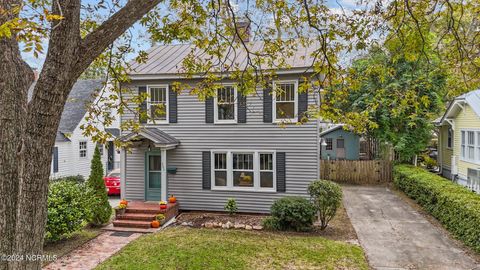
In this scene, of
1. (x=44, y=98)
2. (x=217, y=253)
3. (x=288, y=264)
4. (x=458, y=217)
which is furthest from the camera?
(x=458, y=217)

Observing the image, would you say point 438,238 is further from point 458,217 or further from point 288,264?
point 288,264

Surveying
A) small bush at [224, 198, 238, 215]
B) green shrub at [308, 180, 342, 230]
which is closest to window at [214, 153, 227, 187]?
small bush at [224, 198, 238, 215]

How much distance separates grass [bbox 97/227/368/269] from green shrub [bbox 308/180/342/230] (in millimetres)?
972


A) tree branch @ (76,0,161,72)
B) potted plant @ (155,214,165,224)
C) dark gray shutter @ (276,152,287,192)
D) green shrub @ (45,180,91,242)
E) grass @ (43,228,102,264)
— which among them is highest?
tree branch @ (76,0,161,72)

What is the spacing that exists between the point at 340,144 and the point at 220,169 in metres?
13.7

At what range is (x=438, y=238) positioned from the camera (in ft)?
28.6

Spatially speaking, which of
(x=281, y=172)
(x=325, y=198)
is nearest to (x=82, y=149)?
(x=281, y=172)

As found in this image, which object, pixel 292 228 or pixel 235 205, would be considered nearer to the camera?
pixel 292 228

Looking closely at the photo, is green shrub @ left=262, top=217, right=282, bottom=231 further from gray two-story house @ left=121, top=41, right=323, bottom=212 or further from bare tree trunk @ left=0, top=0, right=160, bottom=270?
bare tree trunk @ left=0, top=0, right=160, bottom=270

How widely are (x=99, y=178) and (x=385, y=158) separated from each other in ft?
49.8

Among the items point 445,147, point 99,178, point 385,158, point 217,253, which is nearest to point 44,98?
point 217,253

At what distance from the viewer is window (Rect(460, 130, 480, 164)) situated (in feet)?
46.0

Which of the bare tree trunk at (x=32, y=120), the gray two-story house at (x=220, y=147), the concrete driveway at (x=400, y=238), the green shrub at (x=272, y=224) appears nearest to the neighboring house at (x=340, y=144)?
the concrete driveway at (x=400, y=238)

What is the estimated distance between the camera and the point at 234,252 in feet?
25.0
